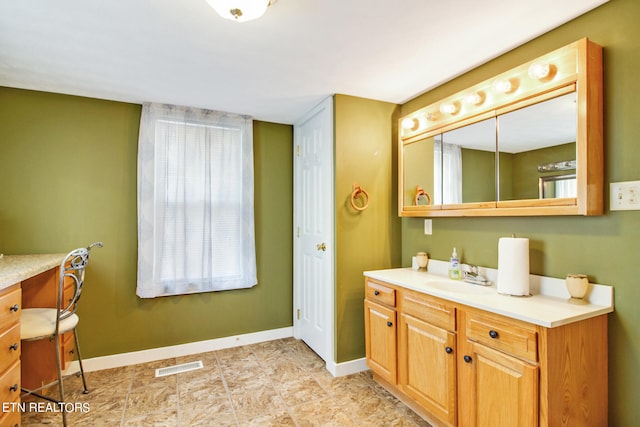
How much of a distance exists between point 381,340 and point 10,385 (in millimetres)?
2097

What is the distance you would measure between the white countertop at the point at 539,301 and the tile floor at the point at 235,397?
2.88 feet

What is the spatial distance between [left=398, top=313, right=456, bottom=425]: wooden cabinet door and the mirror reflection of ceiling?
3.80ft

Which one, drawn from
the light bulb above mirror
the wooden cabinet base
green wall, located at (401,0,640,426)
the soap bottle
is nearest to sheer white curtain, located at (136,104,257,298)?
the wooden cabinet base

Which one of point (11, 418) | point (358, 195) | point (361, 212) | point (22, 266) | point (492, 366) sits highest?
point (358, 195)

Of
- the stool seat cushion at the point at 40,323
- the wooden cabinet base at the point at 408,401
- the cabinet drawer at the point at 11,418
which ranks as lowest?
the wooden cabinet base at the point at 408,401

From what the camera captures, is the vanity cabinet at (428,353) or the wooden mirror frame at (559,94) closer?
the wooden mirror frame at (559,94)

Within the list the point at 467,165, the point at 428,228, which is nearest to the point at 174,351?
the point at 428,228

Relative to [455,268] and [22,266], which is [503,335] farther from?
[22,266]

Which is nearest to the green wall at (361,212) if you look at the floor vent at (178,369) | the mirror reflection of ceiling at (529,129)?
the mirror reflection of ceiling at (529,129)

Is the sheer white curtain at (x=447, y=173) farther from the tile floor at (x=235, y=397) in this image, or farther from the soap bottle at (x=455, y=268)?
the tile floor at (x=235, y=397)

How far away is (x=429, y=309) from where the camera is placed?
1.94 metres

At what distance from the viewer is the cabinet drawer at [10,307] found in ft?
5.07

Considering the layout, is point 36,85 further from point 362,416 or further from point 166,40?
point 362,416

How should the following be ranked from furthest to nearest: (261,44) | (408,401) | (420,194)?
(420,194) → (408,401) → (261,44)
